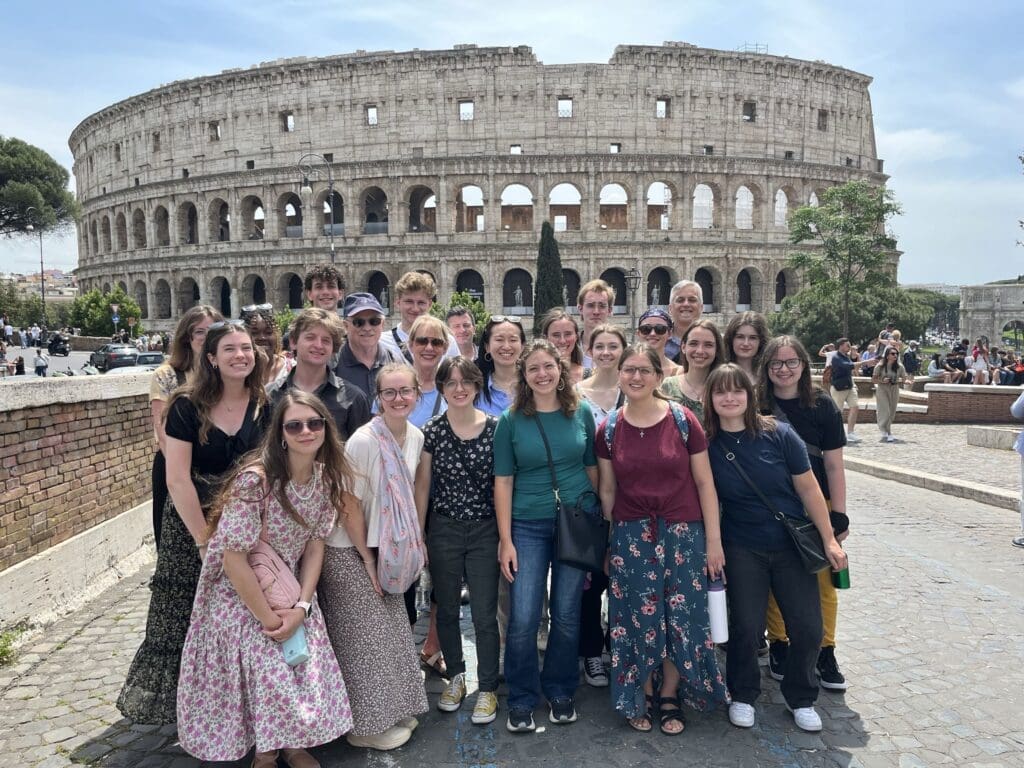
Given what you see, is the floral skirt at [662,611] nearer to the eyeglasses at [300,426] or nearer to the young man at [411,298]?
the eyeglasses at [300,426]

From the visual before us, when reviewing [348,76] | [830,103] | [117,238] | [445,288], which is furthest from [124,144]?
[830,103]

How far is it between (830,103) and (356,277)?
103 ft

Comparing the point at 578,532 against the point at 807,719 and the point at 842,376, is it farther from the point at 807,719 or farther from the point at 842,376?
the point at 842,376

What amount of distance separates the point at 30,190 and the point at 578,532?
174ft

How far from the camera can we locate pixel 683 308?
5.60 metres

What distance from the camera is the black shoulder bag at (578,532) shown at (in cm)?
364

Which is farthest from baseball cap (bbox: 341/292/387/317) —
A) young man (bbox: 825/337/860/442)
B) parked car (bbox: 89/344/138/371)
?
parked car (bbox: 89/344/138/371)

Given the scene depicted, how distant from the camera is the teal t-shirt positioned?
3.71 m

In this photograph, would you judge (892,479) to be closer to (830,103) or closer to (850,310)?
(850,310)

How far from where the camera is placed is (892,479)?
10500 millimetres

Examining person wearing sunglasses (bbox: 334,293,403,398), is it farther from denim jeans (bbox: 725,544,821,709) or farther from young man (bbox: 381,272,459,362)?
denim jeans (bbox: 725,544,821,709)

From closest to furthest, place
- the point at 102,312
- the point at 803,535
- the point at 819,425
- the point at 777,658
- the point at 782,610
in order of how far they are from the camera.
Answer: the point at 803,535, the point at 782,610, the point at 819,425, the point at 777,658, the point at 102,312

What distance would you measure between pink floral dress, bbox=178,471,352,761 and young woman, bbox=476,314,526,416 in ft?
5.15

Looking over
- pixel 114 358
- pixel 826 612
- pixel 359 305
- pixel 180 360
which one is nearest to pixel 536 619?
→ pixel 826 612
